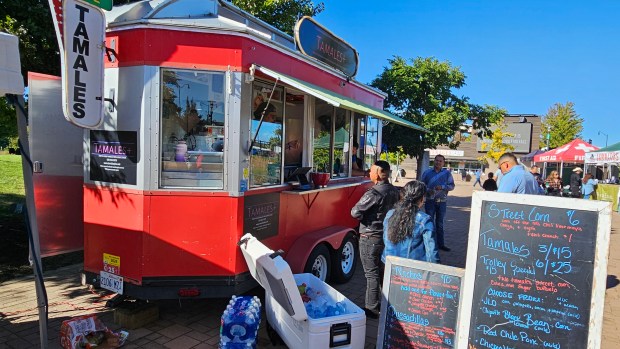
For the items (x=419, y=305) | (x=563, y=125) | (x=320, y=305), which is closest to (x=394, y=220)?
(x=419, y=305)

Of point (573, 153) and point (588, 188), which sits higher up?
point (573, 153)

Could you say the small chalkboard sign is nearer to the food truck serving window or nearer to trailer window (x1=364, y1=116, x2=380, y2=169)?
A: the food truck serving window

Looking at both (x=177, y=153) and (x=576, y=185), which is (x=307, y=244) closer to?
(x=177, y=153)

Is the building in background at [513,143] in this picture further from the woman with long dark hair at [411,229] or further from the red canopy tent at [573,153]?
the woman with long dark hair at [411,229]

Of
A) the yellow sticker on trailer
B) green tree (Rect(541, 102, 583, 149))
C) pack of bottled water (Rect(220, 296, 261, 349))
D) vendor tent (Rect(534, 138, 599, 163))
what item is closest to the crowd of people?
pack of bottled water (Rect(220, 296, 261, 349))

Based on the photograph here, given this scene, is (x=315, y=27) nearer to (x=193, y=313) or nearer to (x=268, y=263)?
(x=268, y=263)

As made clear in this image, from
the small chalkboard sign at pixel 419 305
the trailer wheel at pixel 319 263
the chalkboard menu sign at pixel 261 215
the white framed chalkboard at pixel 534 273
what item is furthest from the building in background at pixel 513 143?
the white framed chalkboard at pixel 534 273

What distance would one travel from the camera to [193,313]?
13.8 ft

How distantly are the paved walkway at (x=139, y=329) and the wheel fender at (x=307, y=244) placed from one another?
2.35ft

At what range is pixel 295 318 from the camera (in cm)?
298

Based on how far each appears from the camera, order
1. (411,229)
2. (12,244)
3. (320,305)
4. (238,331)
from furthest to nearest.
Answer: (12,244) < (320,305) < (411,229) < (238,331)

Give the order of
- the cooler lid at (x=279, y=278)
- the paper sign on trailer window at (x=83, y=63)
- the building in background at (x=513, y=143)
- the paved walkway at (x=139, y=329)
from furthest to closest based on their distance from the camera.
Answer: the building in background at (x=513, y=143) → the paved walkway at (x=139, y=329) → the paper sign on trailer window at (x=83, y=63) → the cooler lid at (x=279, y=278)

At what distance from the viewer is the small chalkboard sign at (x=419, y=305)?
2857mm

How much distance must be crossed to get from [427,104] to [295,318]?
11.4 meters
